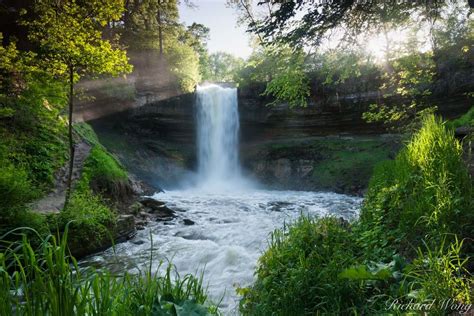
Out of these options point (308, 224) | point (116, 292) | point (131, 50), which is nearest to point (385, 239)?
point (308, 224)

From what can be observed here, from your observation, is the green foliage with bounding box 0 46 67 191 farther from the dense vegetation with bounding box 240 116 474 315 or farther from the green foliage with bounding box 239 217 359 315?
the dense vegetation with bounding box 240 116 474 315

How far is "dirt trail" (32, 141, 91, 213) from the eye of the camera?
766 cm

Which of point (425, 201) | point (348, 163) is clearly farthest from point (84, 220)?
point (348, 163)

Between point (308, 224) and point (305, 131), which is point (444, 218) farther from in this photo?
point (305, 131)

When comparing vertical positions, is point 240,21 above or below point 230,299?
above

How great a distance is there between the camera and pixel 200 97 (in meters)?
23.1

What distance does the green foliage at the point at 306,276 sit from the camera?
3.13 m

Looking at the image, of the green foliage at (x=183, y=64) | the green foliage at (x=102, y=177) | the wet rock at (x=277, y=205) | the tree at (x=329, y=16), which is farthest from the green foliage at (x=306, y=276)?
the green foliage at (x=183, y=64)

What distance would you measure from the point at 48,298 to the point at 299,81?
5.62 m

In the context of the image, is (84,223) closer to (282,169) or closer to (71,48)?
(71,48)

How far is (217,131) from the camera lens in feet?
76.1

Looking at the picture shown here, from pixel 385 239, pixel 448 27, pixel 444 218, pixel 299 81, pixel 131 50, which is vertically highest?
pixel 131 50

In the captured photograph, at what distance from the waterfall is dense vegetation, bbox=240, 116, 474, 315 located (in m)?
18.3

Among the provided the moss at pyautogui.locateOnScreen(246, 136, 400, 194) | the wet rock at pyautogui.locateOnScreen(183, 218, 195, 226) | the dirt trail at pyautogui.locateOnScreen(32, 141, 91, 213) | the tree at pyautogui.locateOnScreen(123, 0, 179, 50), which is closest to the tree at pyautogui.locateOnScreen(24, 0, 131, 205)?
the dirt trail at pyautogui.locateOnScreen(32, 141, 91, 213)
